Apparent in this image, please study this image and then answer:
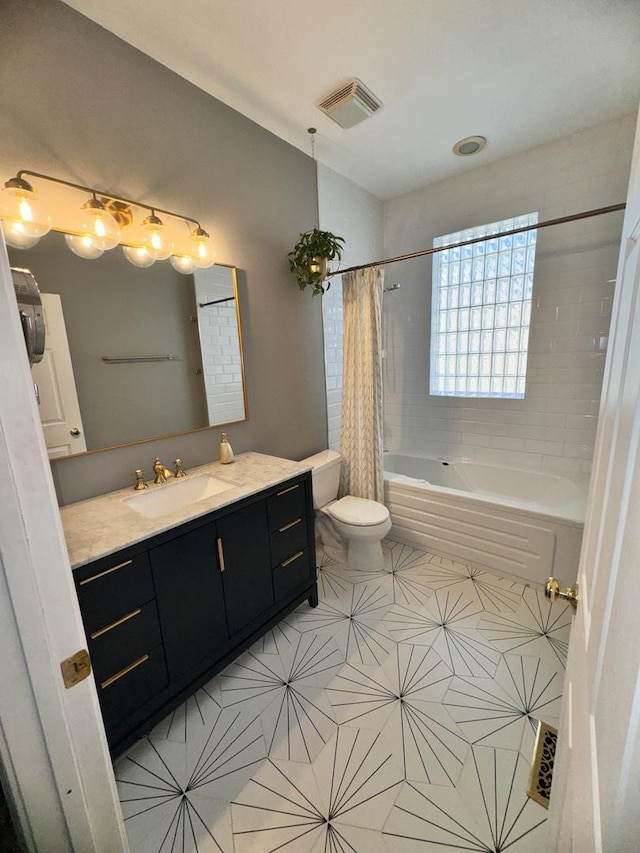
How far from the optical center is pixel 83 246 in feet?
4.80

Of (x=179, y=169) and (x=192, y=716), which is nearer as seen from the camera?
(x=192, y=716)

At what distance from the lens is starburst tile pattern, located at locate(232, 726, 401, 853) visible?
1.07 meters

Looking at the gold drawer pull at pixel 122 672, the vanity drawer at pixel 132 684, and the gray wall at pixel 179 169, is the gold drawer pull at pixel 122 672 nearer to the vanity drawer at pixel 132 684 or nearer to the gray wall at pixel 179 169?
the vanity drawer at pixel 132 684

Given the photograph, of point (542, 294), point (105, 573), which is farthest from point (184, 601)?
point (542, 294)

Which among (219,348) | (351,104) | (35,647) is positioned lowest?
(35,647)

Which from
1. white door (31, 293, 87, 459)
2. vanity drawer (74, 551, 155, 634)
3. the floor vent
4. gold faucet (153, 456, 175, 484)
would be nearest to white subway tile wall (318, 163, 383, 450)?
gold faucet (153, 456, 175, 484)

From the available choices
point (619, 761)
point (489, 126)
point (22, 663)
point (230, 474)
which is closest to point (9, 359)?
point (22, 663)

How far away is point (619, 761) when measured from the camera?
35 cm

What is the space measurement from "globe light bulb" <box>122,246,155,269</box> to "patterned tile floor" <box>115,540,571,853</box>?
203 cm

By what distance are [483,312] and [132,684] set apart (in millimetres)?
3234

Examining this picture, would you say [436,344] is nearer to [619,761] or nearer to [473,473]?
[473,473]

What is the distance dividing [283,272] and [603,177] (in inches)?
Answer: 87.2

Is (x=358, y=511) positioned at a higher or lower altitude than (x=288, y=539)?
lower

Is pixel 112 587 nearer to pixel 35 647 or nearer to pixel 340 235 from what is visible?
pixel 35 647
